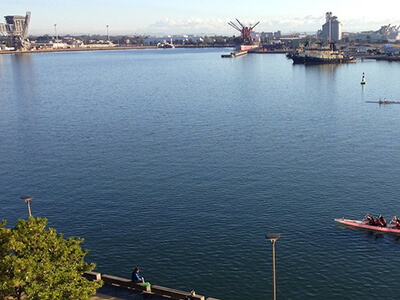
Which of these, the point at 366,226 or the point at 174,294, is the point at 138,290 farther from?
the point at 366,226

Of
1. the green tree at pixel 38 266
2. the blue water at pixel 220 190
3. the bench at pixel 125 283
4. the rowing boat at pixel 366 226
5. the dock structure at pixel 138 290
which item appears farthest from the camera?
the rowing boat at pixel 366 226

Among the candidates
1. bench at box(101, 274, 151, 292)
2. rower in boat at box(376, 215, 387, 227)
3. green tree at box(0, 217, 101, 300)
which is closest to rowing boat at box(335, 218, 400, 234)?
rower in boat at box(376, 215, 387, 227)

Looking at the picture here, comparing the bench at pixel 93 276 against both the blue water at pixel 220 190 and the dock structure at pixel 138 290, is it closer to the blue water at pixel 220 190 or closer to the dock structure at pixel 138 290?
the dock structure at pixel 138 290

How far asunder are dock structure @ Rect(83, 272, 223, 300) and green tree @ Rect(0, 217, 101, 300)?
19.1ft

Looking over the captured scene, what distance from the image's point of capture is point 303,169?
72250mm

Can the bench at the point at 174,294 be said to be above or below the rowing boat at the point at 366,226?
above

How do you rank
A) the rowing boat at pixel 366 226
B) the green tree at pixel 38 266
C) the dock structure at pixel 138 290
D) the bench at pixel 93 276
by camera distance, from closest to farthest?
the green tree at pixel 38 266, the dock structure at pixel 138 290, the bench at pixel 93 276, the rowing boat at pixel 366 226

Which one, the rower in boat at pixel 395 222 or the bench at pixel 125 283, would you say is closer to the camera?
the bench at pixel 125 283

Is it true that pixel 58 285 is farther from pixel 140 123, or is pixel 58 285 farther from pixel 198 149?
pixel 140 123

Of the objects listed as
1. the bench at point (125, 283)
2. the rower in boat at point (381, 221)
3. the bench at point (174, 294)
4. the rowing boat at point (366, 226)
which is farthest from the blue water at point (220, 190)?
the bench at point (125, 283)

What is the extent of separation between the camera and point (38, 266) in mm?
26109

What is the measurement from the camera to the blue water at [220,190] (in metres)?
44.0

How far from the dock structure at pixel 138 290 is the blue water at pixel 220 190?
24.0 feet

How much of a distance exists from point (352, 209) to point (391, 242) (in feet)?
29.1
